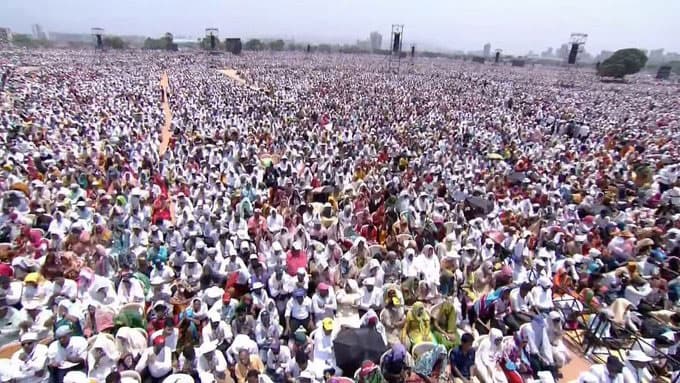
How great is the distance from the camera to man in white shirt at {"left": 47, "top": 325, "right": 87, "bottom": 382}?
358 centimetres

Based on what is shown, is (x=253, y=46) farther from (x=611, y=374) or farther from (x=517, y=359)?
(x=611, y=374)

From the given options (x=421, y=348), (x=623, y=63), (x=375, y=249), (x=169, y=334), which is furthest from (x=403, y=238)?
(x=623, y=63)

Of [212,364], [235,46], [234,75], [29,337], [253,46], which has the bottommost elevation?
[212,364]

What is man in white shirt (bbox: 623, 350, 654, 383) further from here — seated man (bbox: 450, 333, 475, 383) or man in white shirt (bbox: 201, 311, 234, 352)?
man in white shirt (bbox: 201, 311, 234, 352)

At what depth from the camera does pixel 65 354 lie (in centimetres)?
363

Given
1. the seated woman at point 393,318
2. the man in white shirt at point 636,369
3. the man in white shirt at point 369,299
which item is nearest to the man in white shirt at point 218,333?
the man in white shirt at point 369,299

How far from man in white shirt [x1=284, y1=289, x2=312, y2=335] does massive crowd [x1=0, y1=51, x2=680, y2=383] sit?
0.02 metres

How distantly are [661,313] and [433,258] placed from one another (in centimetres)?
291

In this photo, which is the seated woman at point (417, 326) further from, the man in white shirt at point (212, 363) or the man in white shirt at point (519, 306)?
the man in white shirt at point (212, 363)

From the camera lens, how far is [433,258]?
17.9 ft

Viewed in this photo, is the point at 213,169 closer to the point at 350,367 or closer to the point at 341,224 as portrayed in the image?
the point at 341,224

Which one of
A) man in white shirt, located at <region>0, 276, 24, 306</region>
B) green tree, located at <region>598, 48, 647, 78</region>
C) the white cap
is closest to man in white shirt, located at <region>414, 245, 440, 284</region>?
the white cap

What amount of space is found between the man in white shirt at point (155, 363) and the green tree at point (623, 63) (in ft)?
173

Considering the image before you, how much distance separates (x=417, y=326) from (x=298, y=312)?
53.5 inches
